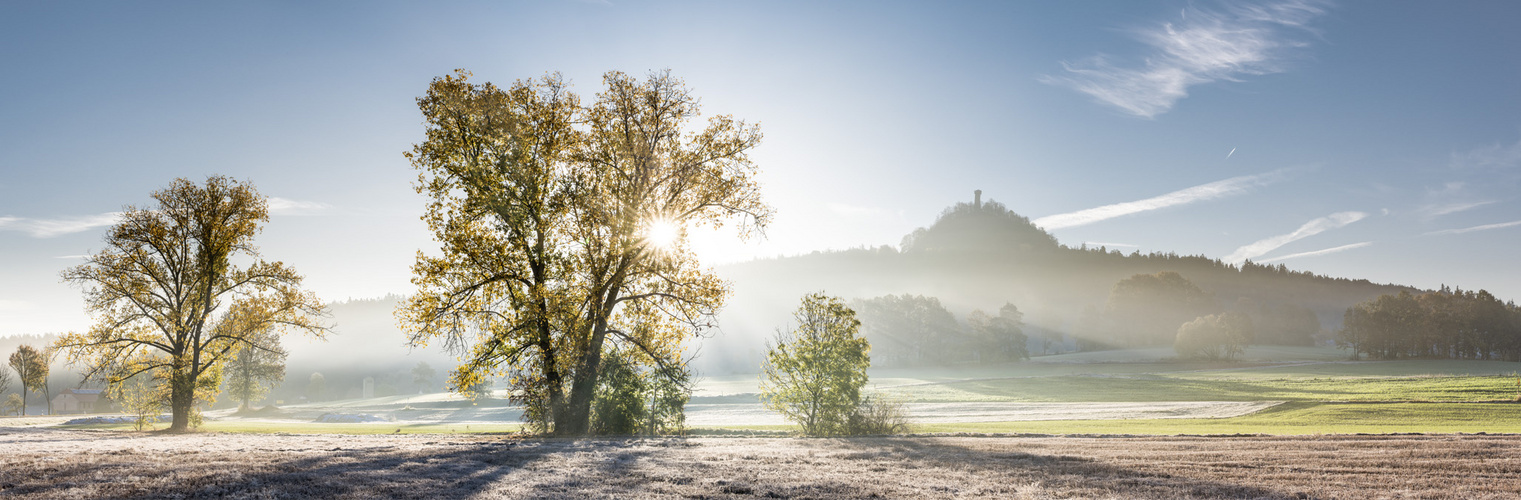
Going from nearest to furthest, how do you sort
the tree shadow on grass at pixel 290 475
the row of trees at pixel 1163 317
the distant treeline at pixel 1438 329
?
the tree shadow on grass at pixel 290 475, the distant treeline at pixel 1438 329, the row of trees at pixel 1163 317

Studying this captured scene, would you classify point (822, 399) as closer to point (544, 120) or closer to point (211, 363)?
point (544, 120)

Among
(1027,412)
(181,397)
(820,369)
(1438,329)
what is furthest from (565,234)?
(1438,329)

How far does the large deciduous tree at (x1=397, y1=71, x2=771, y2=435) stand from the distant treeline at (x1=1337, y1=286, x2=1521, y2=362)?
357ft

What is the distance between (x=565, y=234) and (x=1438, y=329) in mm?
117835

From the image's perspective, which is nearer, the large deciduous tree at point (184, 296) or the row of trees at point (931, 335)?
the large deciduous tree at point (184, 296)

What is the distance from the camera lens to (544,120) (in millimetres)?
20953

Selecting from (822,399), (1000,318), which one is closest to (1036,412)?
(822,399)

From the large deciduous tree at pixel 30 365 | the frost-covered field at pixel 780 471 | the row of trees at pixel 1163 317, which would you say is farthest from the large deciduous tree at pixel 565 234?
the row of trees at pixel 1163 317

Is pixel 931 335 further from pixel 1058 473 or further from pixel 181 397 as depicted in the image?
pixel 1058 473

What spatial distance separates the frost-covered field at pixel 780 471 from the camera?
27.6ft

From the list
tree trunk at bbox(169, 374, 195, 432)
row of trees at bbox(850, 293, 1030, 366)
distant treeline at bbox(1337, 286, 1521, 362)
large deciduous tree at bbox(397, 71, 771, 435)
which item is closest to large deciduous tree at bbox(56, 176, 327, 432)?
tree trunk at bbox(169, 374, 195, 432)

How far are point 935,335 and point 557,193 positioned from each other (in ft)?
300

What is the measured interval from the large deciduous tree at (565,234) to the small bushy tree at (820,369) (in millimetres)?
7718

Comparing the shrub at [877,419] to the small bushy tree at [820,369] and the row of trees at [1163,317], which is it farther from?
the row of trees at [1163,317]
